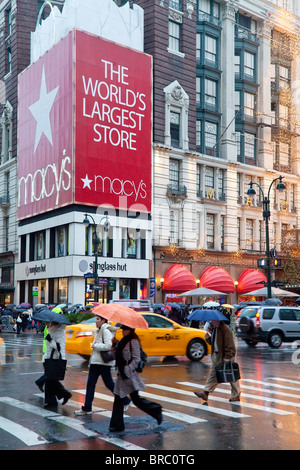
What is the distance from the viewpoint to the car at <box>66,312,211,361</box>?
60.6 ft

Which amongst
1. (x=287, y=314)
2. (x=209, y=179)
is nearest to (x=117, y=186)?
(x=209, y=179)

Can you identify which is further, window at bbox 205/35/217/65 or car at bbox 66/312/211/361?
window at bbox 205/35/217/65

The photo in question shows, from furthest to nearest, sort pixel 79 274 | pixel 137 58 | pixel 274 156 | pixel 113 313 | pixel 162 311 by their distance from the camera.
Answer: pixel 274 156
pixel 137 58
pixel 79 274
pixel 162 311
pixel 113 313

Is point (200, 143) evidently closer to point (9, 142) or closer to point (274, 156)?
point (274, 156)

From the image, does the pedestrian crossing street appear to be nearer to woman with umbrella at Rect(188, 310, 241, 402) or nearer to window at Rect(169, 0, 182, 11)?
woman with umbrella at Rect(188, 310, 241, 402)

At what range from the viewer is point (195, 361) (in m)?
19.6

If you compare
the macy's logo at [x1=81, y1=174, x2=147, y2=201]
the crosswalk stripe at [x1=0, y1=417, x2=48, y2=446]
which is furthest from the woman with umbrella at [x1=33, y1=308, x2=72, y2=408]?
the macy's logo at [x1=81, y1=174, x2=147, y2=201]

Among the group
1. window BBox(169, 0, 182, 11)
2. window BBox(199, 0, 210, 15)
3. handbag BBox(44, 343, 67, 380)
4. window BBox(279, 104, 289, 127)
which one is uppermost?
window BBox(199, 0, 210, 15)

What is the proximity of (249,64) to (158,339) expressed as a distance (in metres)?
45.7

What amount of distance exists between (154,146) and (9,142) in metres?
16.2

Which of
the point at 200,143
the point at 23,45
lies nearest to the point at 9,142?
the point at 23,45

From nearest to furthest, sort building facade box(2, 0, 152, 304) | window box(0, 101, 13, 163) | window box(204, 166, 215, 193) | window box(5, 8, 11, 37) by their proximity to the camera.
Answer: building facade box(2, 0, 152, 304)
window box(204, 166, 215, 193)
window box(5, 8, 11, 37)
window box(0, 101, 13, 163)

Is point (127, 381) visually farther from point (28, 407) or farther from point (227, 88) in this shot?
point (227, 88)

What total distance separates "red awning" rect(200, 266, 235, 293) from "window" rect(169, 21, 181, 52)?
20188 millimetres
